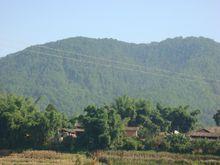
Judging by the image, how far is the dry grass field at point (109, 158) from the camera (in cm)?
3768

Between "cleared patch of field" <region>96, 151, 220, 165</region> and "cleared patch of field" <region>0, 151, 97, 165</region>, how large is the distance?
1.91 m

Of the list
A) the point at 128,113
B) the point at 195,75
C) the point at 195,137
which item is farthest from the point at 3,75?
the point at 195,137

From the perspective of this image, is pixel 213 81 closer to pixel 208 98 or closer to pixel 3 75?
pixel 208 98

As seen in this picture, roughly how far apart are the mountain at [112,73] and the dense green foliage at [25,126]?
6402 centimetres

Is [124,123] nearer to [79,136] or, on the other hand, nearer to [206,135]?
[79,136]

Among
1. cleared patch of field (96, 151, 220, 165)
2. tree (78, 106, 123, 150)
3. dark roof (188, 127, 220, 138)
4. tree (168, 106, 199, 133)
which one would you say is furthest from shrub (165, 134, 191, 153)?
tree (168, 106, 199, 133)

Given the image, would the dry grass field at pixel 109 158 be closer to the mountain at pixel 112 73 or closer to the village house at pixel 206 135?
the village house at pixel 206 135

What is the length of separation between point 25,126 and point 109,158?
9.91m

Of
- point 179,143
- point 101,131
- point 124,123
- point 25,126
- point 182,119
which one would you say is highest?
point 182,119

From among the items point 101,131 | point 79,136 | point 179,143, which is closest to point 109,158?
point 101,131

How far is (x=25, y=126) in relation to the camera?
4444 centimetres

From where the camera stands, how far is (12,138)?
44875 mm

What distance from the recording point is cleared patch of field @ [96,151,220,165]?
125 ft

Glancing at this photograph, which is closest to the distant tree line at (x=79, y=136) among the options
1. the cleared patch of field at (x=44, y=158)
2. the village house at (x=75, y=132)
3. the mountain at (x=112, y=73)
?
the village house at (x=75, y=132)
